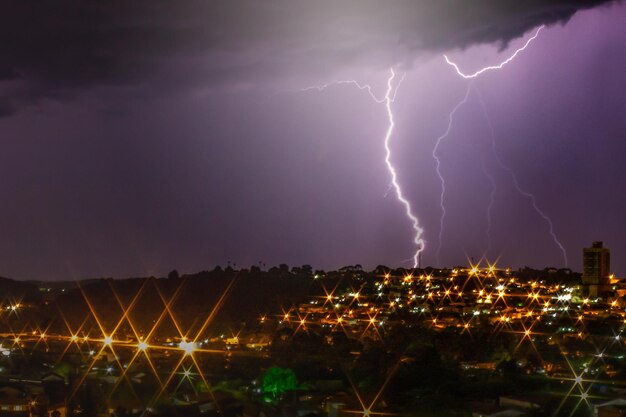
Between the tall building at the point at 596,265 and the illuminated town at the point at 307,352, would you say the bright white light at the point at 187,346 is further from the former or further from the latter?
the tall building at the point at 596,265

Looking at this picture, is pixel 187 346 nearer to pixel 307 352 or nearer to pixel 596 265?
pixel 307 352

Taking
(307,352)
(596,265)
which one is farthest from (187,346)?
(596,265)

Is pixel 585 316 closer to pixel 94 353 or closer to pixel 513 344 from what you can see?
pixel 513 344

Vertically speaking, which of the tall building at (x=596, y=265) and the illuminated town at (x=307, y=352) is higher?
the tall building at (x=596, y=265)

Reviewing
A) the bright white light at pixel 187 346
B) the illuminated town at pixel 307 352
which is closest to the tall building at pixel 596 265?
the illuminated town at pixel 307 352

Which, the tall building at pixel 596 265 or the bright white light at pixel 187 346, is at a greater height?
the tall building at pixel 596 265

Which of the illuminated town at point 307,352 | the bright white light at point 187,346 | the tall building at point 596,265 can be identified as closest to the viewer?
the illuminated town at point 307,352

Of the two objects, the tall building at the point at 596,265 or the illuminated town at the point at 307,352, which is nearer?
the illuminated town at the point at 307,352

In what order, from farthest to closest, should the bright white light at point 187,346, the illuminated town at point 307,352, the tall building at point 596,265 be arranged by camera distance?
the tall building at point 596,265 → the bright white light at point 187,346 → the illuminated town at point 307,352
